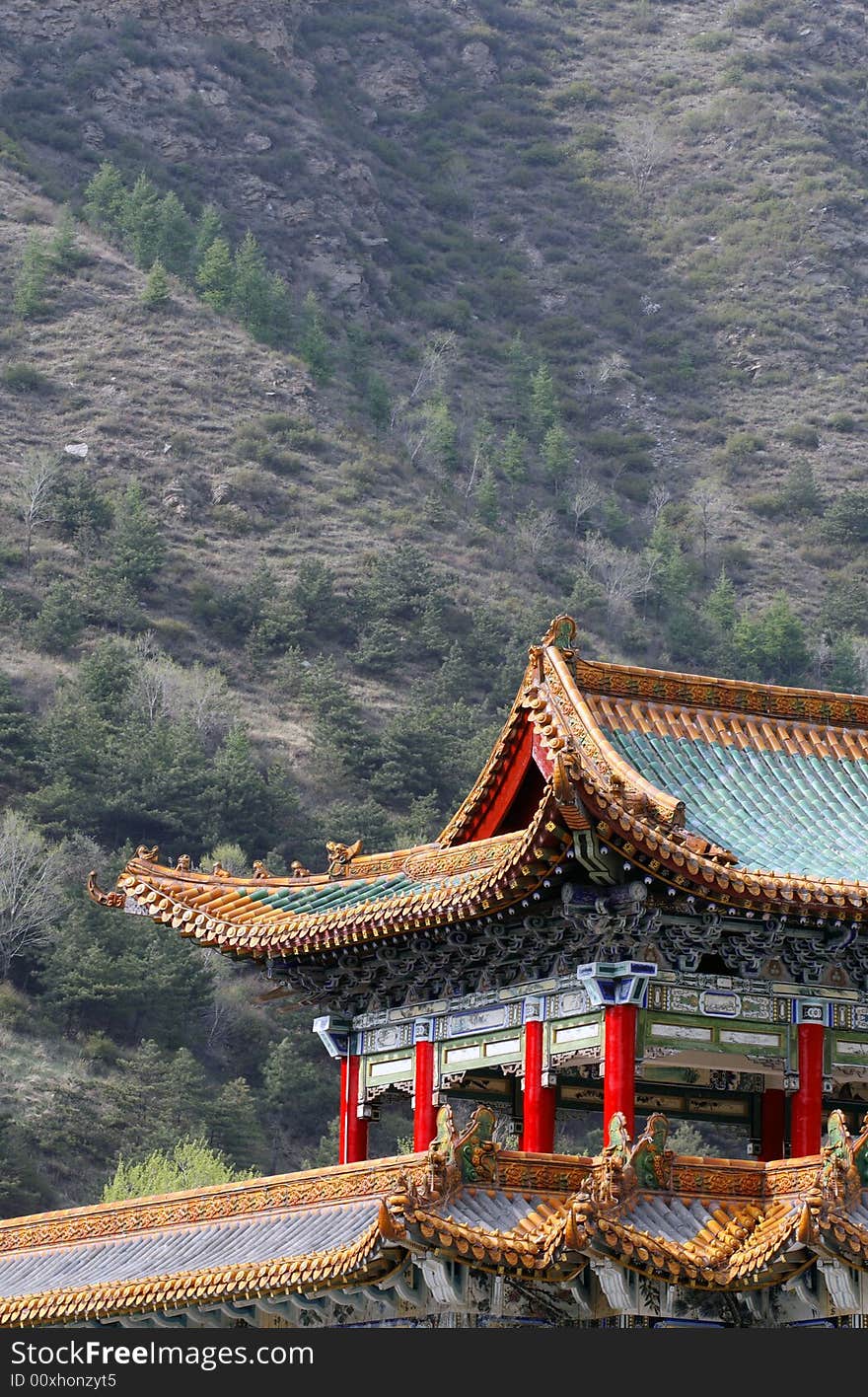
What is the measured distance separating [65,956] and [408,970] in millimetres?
60297

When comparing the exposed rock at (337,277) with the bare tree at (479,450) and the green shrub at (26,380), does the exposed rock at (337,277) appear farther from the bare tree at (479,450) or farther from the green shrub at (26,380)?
the green shrub at (26,380)

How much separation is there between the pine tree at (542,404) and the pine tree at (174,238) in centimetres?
1967

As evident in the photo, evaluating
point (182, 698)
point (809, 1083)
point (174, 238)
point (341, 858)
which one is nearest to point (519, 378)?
point (174, 238)

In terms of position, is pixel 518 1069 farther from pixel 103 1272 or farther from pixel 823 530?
pixel 823 530

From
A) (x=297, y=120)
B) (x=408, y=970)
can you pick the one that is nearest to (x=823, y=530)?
(x=297, y=120)

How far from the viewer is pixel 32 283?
13188cm

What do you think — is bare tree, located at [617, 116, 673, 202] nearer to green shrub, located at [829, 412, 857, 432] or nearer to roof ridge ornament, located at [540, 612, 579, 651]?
green shrub, located at [829, 412, 857, 432]

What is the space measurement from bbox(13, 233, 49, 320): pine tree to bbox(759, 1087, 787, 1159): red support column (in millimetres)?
105654

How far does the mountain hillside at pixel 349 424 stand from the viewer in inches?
3829

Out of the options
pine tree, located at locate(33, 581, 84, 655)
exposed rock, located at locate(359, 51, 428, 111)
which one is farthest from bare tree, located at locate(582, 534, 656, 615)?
exposed rock, located at locate(359, 51, 428, 111)

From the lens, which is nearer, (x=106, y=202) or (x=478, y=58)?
(x=106, y=202)

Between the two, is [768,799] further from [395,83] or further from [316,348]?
[395,83]

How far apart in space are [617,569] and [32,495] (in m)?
29.3

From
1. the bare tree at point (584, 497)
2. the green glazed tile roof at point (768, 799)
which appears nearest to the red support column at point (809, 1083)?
the green glazed tile roof at point (768, 799)
